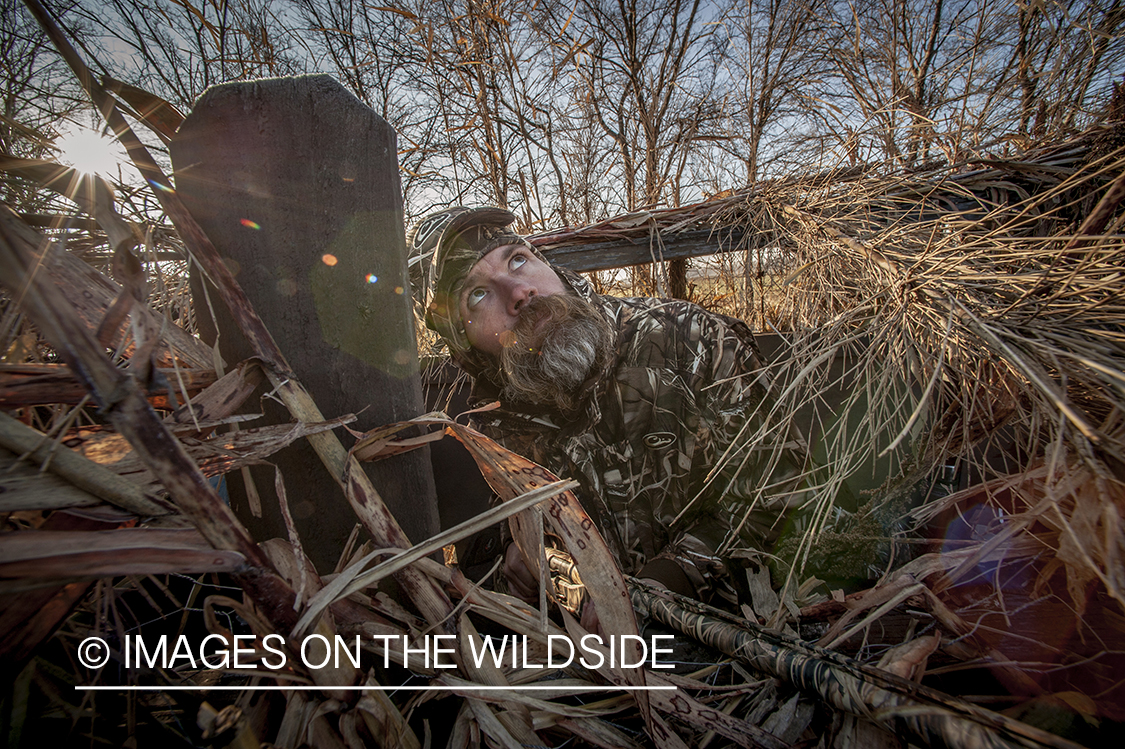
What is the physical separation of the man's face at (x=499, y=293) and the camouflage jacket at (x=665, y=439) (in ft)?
1.52

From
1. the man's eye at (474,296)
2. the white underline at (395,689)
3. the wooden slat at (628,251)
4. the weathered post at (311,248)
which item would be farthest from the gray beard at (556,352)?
the white underline at (395,689)

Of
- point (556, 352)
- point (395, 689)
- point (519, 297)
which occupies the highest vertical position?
point (519, 297)

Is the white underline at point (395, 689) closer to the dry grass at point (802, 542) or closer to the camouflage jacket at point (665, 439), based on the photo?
the dry grass at point (802, 542)

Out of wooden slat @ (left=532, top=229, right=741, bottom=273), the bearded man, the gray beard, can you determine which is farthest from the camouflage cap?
wooden slat @ (left=532, top=229, right=741, bottom=273)

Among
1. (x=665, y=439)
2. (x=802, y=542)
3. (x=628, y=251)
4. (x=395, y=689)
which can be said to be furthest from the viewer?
(x=628, y=251)

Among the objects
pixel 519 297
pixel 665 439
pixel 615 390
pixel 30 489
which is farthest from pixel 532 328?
pixel 30 489

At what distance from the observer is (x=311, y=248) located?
1.01 m

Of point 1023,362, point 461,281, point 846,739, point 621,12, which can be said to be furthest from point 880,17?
point 846,739

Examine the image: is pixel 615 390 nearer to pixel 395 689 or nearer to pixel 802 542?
pixel 802 542

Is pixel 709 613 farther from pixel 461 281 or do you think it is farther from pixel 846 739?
pixel 461 281

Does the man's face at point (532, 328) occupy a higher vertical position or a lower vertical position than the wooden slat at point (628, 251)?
lower

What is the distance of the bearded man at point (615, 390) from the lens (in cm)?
218

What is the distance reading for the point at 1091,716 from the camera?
0.71m

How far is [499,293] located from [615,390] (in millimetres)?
844
